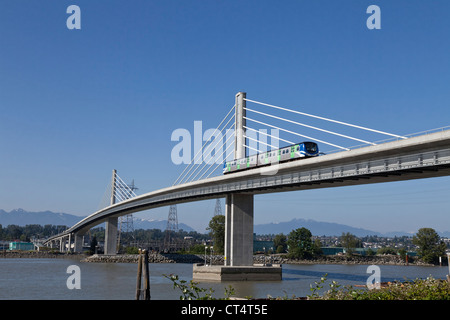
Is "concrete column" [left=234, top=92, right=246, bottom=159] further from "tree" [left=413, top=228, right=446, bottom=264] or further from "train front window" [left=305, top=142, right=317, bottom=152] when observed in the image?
"tree" [left=413, top=228, right=446, bottom=264]

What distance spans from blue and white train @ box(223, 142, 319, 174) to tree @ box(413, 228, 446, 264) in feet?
327

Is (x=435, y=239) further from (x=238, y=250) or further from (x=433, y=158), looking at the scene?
(x=433, y=158)

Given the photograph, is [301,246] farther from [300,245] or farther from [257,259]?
[257,259]

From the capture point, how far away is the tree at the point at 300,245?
134m

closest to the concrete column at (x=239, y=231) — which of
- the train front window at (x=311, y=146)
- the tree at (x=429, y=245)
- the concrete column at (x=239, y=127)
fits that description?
the concrete column at (x=239, y=127)

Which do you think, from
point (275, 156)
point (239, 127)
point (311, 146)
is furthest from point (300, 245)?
point (311, 146)

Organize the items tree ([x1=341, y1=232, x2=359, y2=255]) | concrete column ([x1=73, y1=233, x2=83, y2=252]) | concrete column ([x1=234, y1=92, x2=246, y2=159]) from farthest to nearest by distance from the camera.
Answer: concrete column ([x1=73, y1=233, x2=83, y2=252])
tree ([x1=341, y1=232, x2=359, y2=255])
concrete column ([x1=234, y1=92, x2=246, y2=159])

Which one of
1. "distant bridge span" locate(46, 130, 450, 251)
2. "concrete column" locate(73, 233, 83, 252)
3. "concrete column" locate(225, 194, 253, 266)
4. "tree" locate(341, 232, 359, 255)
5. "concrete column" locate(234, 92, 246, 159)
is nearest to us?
"distant bridge span" locate(46, 130, 450, 251)

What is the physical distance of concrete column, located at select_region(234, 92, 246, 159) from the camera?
176 ft

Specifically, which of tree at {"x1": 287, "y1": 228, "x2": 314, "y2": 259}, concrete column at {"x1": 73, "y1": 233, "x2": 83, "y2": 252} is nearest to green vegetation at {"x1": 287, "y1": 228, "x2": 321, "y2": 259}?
tree at {"x1": 287, "y1": 228, "x2": 314, "y2": 259}

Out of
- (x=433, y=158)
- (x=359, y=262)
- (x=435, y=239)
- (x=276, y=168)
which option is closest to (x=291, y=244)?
(x=359, y=262)

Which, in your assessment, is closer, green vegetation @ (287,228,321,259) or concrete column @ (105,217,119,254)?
concrete column @ (105,217,119,254)

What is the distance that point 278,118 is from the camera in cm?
4997
